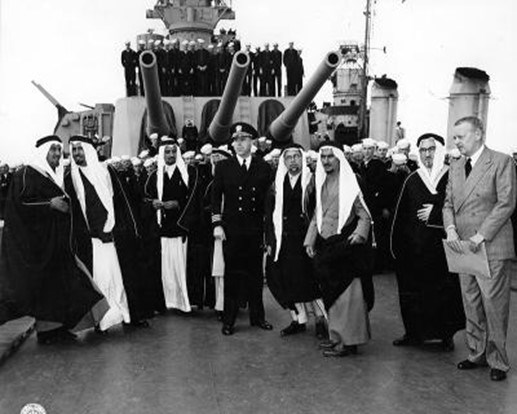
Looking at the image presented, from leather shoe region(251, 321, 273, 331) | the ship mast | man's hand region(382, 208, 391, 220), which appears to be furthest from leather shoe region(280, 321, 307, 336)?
the ship mast

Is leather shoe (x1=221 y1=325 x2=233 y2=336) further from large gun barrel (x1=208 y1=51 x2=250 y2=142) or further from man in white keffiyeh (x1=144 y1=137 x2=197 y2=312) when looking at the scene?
large gun barrel (x1=208 y1=51 x2=250 y2=142)

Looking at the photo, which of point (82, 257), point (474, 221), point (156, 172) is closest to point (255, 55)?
point (156, 172)

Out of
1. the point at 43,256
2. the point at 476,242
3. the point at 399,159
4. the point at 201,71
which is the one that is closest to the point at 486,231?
the point at 476,242

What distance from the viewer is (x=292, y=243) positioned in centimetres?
568

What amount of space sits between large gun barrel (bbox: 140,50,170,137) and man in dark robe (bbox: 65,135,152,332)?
9.89 feet

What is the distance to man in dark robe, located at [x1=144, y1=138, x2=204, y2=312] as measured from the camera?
6.57 m

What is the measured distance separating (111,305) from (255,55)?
1003cm

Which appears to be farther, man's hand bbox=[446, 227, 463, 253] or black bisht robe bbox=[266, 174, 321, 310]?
black bisht robe bbox=[266, 174, 321, 310]

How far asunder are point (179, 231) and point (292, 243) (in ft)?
4.65

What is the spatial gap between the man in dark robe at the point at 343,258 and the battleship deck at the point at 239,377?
0.21 m

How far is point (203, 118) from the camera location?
12742mm

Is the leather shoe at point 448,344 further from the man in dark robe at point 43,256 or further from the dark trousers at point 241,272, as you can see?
the man in dark robe at point 43,256

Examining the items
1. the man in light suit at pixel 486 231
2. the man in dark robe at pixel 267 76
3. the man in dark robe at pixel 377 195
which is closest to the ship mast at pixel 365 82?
the man in dark robe at pixel 267 76

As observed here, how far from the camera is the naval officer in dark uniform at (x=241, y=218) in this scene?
5.91m
